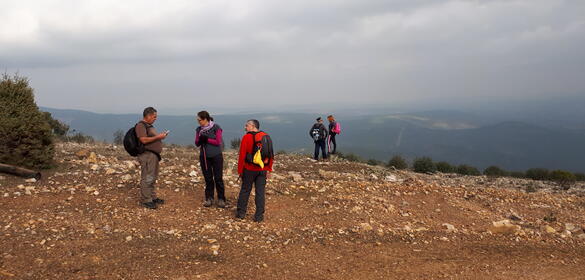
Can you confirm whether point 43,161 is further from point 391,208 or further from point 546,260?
point 546,260

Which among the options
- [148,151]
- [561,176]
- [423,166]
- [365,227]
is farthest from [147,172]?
[561,176]

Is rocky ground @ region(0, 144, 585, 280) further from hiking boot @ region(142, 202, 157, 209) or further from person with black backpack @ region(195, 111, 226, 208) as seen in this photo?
person with black backpack @ region(195, 111, 226, 208)

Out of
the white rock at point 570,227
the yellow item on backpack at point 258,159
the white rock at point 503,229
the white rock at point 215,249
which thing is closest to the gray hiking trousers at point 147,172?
the yellow item on backpack at point 258,159

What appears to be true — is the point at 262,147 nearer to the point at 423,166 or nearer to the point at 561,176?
the point at 423,166

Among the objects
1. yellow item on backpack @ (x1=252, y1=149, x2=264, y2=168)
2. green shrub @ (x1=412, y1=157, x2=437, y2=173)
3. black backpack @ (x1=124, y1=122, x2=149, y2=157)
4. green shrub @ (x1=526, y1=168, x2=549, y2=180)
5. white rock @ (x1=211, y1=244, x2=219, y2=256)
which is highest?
black backpack @ (x1=124, y1=122, x2=149, y2=157)

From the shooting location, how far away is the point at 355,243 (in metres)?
6.20

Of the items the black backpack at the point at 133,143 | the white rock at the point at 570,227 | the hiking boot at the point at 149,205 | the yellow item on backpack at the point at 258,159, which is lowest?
the white rock at the point at 570,227

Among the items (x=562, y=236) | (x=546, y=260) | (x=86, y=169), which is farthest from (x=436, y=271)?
(x=86, y=169)

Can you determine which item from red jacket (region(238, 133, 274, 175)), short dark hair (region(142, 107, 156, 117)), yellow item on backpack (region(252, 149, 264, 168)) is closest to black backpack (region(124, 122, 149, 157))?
short dark hair (region(142, 107, 156, 117))

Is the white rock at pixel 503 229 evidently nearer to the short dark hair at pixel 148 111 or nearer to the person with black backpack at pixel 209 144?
the person with black backpack at pixel 209 144

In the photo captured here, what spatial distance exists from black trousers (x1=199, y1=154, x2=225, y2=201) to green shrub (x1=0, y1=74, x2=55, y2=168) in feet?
15.9

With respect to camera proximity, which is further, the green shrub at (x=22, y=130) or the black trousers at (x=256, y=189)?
the green shrub at (x=22, y=130)

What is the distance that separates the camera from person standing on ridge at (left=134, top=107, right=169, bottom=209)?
6574 millimetres

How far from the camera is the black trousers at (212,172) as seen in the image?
274 inches
